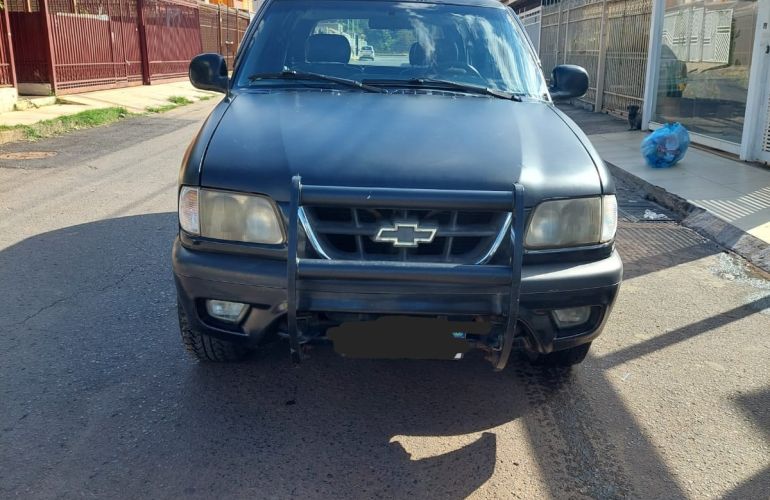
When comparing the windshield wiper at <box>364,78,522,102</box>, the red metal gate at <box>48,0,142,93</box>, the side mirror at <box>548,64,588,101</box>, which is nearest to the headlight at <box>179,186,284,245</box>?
the windshield wiper at <box>364,78,522,102</box>

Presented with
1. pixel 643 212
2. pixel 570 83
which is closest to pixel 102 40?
pixel 643 212

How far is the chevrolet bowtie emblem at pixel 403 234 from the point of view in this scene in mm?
2703

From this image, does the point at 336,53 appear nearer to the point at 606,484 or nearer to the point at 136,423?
the point at 136,423

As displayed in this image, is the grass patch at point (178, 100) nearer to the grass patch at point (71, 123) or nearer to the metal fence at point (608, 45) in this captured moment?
the grass patch at point (71, 123)

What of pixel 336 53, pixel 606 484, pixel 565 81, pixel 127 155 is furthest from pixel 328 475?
pixel 127 155

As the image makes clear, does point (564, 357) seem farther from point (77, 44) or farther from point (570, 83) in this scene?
point (77, 44)

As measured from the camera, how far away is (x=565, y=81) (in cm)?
443

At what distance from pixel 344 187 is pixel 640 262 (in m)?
3.76

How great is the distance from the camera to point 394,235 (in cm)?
270

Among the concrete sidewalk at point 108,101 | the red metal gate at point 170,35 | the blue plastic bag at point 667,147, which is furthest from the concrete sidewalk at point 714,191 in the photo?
the red metal gate at point 170,35

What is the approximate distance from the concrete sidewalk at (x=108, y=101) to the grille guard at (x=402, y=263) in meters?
11.4

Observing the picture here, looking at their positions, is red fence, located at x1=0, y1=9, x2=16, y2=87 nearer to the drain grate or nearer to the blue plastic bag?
the blue plastic bag

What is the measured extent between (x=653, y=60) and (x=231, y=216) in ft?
38.6

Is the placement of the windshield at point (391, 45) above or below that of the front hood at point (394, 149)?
above
